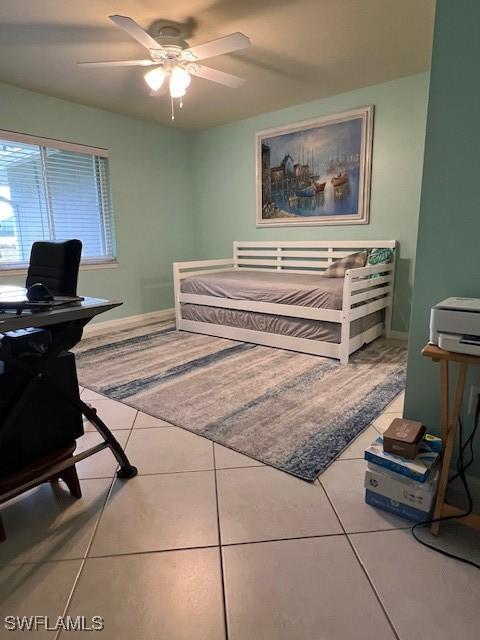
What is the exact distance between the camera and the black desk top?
1.07m

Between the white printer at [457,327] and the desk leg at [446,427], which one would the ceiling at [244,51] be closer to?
the white printer at [457,327]

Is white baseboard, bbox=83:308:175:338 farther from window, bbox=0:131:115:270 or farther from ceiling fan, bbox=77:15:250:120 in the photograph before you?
ceiling fan, bbox=77:15:250:120

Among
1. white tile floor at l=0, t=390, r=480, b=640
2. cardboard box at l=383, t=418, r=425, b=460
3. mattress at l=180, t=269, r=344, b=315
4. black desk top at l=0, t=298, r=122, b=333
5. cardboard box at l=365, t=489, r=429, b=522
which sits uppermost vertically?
black desk top at l=0, t=298, r=122, b=333

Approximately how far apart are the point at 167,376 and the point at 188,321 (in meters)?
1.31

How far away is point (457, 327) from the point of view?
3.65ft

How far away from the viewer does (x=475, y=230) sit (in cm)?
127

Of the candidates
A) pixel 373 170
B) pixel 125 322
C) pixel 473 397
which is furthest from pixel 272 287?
pixel 473 397

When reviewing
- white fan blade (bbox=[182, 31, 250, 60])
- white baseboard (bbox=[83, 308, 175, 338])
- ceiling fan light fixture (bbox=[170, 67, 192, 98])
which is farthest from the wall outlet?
white baseboard (bbox=[83, 308, 175, 338])

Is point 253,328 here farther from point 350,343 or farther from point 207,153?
point 207,153

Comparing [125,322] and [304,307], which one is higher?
[304,307]

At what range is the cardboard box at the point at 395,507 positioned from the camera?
1262 millimetres

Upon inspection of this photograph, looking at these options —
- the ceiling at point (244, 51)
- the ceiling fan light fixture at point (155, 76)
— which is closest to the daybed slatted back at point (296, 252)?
the ceiling at point (244, 51)

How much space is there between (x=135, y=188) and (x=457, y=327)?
391cm

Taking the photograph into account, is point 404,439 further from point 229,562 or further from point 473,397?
point 229,562
